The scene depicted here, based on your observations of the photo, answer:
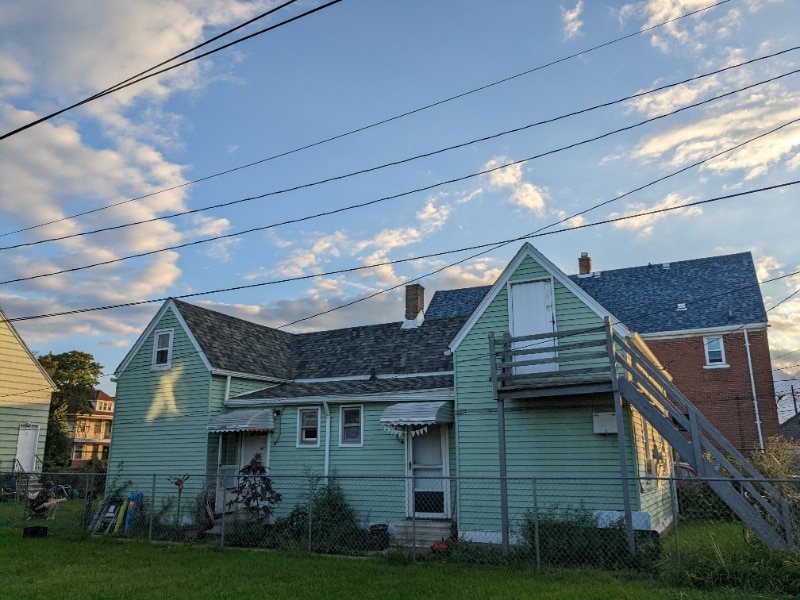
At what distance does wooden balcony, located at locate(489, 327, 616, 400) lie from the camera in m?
12.3

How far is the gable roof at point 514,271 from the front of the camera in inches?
551

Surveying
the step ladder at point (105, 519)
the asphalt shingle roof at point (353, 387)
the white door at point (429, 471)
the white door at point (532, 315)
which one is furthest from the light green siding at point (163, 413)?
the white door at point (532, 315)

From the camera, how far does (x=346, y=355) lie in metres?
20.6

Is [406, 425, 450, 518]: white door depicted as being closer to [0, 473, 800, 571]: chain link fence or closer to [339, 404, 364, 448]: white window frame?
[0, 473, 800, 571]: chain link fence

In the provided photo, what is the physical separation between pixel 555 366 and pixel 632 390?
8.05 ft

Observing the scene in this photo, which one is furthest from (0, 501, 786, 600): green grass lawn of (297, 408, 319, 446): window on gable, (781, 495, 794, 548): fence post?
(297, 408, 319, 446): window on gable

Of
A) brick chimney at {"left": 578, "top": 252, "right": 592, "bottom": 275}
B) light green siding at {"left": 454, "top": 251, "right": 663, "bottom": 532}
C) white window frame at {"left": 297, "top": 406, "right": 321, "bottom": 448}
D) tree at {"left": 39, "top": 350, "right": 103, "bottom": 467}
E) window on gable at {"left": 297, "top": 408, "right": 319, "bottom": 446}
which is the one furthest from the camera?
tree at {"left": 39, "top": 350, "right": 103, "bottom": 467}

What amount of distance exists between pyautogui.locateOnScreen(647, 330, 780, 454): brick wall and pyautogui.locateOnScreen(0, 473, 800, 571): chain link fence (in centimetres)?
766

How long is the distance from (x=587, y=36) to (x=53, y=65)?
29.7ft

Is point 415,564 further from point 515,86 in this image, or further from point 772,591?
point 515,86

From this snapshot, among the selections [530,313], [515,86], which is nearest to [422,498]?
[530,313]

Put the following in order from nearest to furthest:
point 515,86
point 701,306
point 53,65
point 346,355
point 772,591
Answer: point 772,591
point 53,65
point 515,86
point 346,355
point 701,306

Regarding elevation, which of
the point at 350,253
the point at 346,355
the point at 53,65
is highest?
the point at 53,65

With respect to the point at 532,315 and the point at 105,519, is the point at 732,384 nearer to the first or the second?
the point at 532,315
